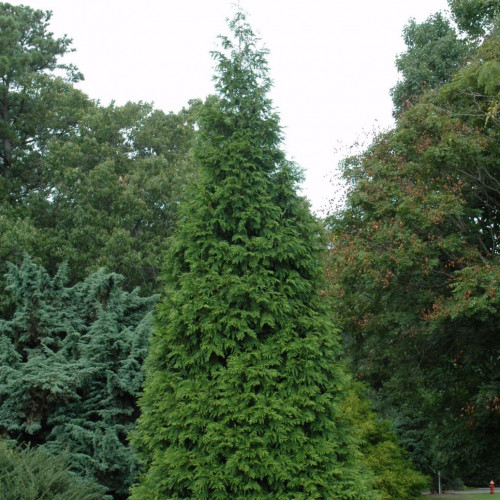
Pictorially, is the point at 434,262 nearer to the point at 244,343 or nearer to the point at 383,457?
the point at 383,457

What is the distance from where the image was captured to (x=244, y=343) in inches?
231

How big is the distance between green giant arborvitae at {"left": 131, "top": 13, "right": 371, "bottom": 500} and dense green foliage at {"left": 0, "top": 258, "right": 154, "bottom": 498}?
12.8ft

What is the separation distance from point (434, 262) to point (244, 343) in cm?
705

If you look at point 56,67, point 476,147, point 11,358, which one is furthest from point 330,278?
point 56,67

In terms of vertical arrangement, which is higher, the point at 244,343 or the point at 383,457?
the point at 244,343

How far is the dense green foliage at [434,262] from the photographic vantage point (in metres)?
12.1

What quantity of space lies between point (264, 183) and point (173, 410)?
8.16 feet

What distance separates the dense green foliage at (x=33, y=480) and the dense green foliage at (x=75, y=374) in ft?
6.18

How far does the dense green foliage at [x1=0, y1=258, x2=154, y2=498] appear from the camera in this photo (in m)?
10.4

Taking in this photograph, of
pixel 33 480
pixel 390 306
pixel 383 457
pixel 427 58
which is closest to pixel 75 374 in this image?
pixel 33 480

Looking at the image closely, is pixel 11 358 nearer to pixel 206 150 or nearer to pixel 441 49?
pixel 206 150

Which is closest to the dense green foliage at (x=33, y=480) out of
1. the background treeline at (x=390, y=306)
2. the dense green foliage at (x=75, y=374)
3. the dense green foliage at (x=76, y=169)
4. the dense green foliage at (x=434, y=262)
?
the background treeline at (x=390, y=306)

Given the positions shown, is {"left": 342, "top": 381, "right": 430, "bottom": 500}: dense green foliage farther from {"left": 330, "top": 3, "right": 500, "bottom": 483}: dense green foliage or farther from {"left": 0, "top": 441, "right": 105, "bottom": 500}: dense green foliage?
{"left": 0, "top": 441, "right": 105, "bottom": 500}: dense green foliage

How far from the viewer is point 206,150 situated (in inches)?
256
